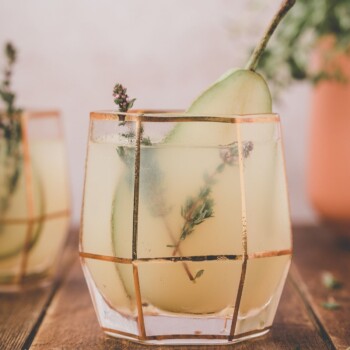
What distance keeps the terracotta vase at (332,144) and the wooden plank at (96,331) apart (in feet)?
0.96

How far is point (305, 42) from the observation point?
1.11m

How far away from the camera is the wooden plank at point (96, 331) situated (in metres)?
0.63

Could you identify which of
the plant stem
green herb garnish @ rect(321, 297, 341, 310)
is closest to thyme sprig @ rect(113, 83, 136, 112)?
the plant stem

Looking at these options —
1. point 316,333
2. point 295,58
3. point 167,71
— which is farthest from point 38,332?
point 167,71

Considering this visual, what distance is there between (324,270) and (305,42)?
1.20 ft

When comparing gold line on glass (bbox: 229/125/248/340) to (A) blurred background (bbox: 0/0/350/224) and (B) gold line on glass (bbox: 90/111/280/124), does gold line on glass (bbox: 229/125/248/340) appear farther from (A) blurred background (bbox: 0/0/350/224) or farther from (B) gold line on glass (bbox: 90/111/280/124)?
(A) blurred background (bbox: 0/0/350/224)

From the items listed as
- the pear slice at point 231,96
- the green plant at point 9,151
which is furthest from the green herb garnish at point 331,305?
the green plant at point 9,151

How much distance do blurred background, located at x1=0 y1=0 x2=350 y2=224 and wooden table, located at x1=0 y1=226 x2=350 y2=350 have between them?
49 cm

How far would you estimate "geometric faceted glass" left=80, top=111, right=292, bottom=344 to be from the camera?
573 mm

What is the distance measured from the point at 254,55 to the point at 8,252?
410 mm

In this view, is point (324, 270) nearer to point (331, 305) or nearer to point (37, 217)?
point (331, 305)

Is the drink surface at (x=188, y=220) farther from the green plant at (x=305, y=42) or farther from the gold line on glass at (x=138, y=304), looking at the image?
the green plant at (x=305, y=42)

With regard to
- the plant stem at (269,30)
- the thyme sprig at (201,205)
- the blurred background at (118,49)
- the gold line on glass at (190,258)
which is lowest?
the gold line on glass at (190,258)

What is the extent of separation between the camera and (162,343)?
60 cm
